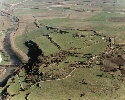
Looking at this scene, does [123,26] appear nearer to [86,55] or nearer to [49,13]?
[86,55]

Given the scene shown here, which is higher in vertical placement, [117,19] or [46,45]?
[117,19]

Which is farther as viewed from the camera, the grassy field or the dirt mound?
the dirt mound

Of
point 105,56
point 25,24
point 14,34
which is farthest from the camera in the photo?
point 25,24

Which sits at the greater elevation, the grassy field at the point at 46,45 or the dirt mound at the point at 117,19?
the dirt mound at the point at 117,19

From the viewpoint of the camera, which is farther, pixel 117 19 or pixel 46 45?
pixel 117 19

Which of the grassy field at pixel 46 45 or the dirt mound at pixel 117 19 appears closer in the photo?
the grassy field at pixel 46 45

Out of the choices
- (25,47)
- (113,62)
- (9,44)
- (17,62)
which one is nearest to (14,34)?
(9,44)

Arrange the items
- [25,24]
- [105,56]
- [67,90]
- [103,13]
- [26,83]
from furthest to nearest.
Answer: [103,13] → [25,24] → [105,56] → [26,83] → [67,90]

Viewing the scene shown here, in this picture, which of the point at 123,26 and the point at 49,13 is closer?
the point at 123,26

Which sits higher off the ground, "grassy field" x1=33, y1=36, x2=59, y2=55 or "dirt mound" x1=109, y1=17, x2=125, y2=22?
"dirt mound" x1=109, y1=17, x2=125, y2=22

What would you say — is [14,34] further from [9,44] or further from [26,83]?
[26,83]
